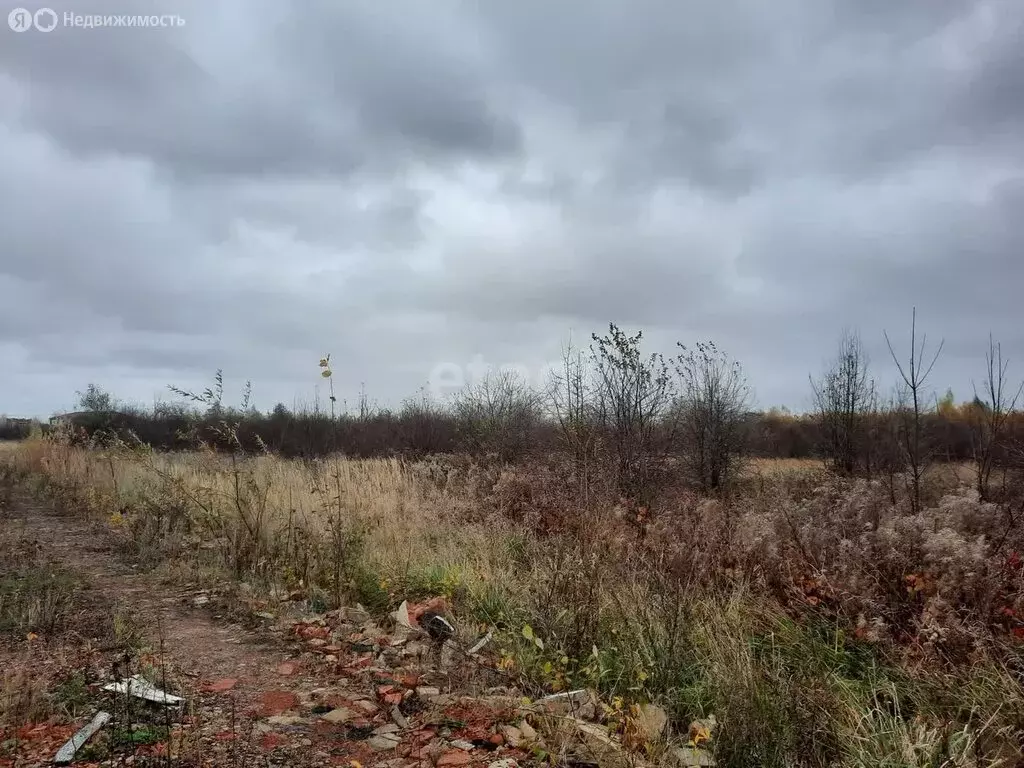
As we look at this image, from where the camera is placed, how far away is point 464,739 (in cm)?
350

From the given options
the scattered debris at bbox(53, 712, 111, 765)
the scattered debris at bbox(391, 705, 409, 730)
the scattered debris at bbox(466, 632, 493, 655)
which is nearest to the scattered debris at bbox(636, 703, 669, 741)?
the scattered debris at bbox(391, 705, 409, 730)

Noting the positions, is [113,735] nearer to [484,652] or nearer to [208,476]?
[484,652]

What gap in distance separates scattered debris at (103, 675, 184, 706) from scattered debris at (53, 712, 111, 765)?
0.58 ft

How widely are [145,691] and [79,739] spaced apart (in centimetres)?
48

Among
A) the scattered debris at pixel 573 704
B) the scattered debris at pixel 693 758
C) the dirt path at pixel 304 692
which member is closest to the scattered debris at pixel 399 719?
the dirt path at pixel 304 692

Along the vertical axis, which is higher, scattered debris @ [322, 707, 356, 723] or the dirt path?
the dirt path

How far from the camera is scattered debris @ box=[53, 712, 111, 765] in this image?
3127 millimetres

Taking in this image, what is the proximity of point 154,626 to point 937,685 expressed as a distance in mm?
5396

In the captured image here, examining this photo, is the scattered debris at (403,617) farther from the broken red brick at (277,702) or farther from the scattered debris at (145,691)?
the scattered debris at (145,691)

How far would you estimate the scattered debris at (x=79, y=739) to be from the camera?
313cm

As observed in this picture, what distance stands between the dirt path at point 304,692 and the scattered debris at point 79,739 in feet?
0.32

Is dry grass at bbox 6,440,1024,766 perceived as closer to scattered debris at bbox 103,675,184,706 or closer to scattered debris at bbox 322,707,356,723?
scattered debris at bbox 322,707,356,723

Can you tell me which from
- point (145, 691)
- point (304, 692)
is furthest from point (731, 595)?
point (145, 691)

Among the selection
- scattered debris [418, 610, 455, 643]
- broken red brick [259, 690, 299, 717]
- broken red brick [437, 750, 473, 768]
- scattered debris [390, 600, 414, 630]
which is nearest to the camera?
broken red brick [437, 750, 473, 768]
